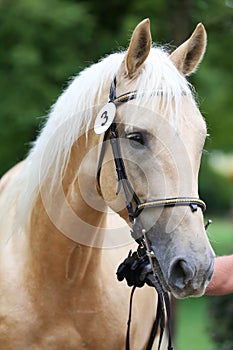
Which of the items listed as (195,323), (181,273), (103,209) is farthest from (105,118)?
(195,323)

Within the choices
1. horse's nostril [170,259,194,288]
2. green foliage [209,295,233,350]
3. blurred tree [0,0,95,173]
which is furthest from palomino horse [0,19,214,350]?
green foliage [209,295,233,350]

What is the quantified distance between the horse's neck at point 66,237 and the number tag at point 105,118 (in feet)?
0.60

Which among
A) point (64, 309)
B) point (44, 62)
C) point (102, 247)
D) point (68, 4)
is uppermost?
point (68, 4)

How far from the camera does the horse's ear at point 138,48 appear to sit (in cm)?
295

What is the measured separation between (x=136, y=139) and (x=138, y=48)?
37 centimetres

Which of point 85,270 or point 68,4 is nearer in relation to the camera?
point 85,270

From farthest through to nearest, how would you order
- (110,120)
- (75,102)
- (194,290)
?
(75,102)
(110,120)
(194,290)

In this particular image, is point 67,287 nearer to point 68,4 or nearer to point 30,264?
point 30,264

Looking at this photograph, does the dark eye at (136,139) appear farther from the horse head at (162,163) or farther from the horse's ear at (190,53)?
the horse's ear at (190,53)

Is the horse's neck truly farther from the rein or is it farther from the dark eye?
the dark eye

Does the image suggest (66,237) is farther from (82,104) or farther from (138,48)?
(138,48)

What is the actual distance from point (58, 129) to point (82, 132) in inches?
4.8

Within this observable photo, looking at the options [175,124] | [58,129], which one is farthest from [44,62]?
[175,124]

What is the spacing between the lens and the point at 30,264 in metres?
3.43
